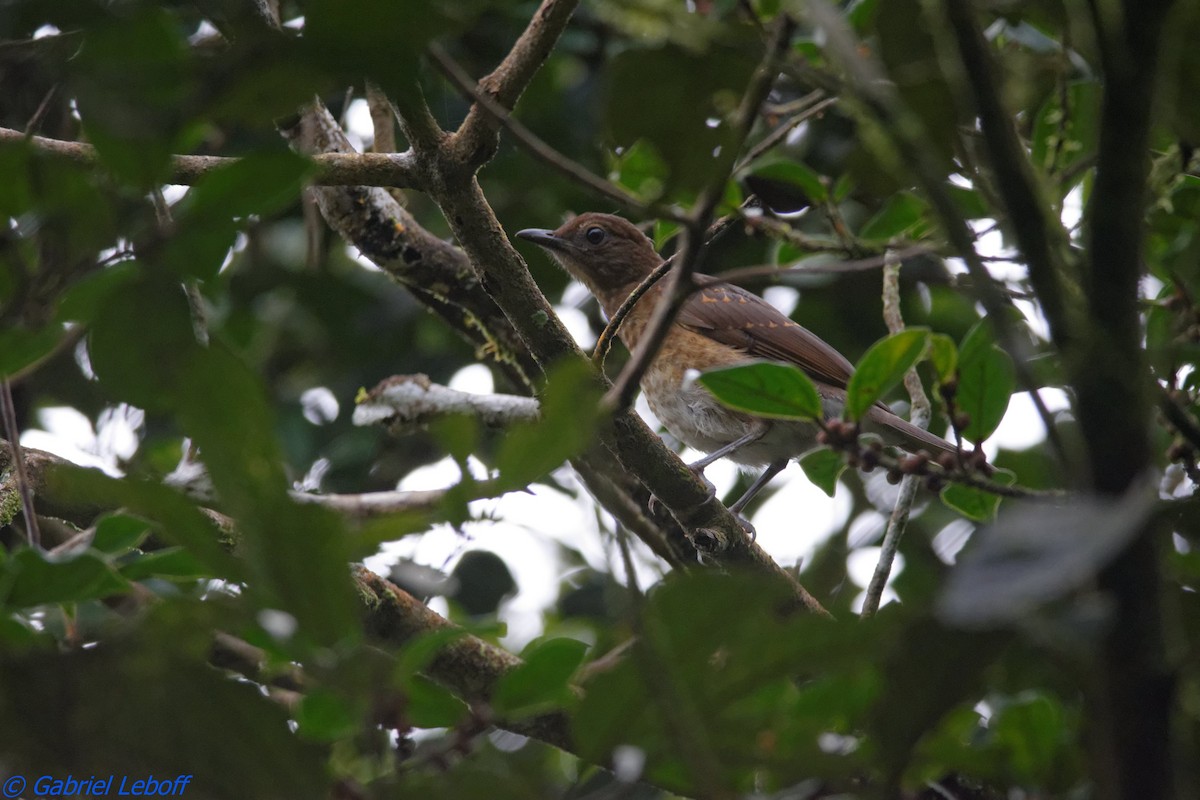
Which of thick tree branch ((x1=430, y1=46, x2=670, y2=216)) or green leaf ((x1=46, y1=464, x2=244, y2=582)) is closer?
green leaf ((x1=46, y1=464, x2=244, y2=582))

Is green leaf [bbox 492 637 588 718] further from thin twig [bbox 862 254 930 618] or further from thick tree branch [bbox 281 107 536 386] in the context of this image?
thick tree branch [bbox 281 107 536 386]

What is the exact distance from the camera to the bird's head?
19.4 ft

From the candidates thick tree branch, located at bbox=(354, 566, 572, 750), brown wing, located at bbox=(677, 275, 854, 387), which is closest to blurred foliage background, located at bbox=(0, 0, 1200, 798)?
thick tree branch, located at bbox=(354, 566, 572, 750)

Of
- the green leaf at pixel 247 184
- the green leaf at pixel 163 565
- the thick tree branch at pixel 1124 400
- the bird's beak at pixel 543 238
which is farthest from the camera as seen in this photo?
the bird's beak at pixel 543 238

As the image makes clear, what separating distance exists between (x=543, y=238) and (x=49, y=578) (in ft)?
14.2

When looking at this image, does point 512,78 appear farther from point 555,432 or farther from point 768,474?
point 768,474

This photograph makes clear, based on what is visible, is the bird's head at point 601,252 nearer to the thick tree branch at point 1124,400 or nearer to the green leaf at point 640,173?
the green leaf at point 640,173

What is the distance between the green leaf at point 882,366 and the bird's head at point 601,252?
3.72 meters

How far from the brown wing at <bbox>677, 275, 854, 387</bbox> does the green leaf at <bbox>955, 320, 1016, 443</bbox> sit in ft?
9.38

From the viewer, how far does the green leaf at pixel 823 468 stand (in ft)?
9.45

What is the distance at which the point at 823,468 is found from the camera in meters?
2.91

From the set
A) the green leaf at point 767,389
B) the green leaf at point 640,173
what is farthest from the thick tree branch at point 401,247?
the green leaf at point 767,389

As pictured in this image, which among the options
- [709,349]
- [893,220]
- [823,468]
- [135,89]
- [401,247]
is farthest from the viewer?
[709,349]

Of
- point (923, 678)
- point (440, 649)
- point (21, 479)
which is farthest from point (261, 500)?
point (440, 649)
